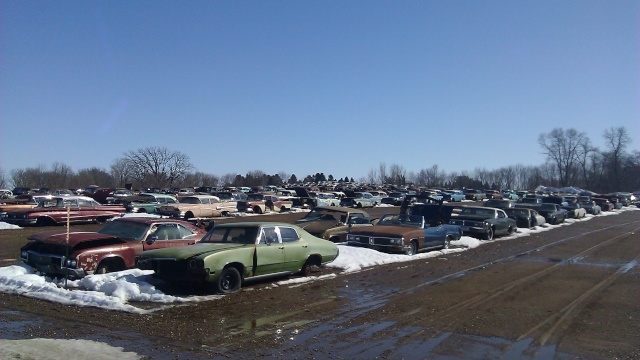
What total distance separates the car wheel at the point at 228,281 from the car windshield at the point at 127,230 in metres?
3.00

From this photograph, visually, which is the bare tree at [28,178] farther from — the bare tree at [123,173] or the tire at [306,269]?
the tire at [306,269]

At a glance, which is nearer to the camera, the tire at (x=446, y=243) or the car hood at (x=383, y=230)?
the car hood at (x=383, y=230)

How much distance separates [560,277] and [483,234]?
10.2m


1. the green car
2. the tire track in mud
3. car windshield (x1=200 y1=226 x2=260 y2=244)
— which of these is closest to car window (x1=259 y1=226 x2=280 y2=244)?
the green car

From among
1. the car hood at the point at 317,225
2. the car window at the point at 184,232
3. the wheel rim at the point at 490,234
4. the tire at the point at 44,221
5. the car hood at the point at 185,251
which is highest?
the car window at the point at 184,232

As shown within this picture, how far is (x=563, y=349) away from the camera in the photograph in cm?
710

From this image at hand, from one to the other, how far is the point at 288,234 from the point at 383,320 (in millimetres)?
4329

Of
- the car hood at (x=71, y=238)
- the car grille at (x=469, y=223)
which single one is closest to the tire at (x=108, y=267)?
the car hood at (x=71, y=238)

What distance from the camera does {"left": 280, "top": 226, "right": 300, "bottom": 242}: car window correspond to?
12211mm

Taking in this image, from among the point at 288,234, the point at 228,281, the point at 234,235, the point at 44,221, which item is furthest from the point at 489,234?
the point at 44,221

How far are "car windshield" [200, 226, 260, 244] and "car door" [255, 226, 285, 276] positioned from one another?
18 cm

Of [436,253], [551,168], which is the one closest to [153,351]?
[436,253]

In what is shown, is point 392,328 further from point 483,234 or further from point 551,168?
point 551,168

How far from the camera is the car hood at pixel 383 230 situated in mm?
16922
